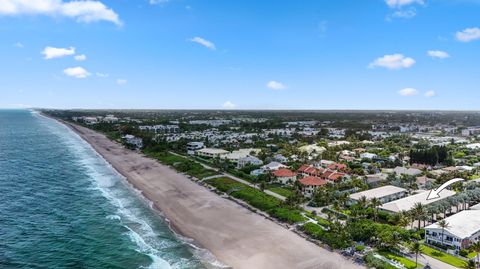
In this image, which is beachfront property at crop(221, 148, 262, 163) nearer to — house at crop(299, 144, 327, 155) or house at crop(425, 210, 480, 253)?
house at crop(299, 144, 327, 155)

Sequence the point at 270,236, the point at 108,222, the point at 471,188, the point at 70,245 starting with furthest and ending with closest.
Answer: the point at 471,188 < the point at 108,222 < the point at 270,236 < the point at 70,245

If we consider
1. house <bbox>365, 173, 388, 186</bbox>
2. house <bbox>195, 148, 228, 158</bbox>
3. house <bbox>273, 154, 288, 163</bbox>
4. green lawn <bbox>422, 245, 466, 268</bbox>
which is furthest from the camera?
house <bbox>195, 148, 228, 158</bbox>

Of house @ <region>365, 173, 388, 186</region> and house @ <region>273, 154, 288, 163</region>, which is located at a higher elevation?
house @ <region>273, 154, 288, 163</region>

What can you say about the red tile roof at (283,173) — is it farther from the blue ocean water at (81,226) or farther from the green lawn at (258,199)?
the blue ocean water at (81,226)

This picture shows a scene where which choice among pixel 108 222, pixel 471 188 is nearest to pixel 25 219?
pixel 108 222

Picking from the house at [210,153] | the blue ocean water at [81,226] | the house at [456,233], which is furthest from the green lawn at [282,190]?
the house at [210,153]

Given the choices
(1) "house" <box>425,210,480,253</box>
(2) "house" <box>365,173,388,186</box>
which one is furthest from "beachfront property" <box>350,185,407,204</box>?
(1) "house" <box>425,210,480,253</box>

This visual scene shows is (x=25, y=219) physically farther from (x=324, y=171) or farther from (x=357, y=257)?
(x=324, y=171)
